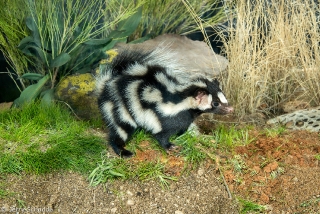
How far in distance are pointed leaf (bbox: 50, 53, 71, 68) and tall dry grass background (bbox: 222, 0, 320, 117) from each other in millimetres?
2310

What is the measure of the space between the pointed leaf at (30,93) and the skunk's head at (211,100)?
2484 millimetres

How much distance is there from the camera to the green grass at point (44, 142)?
4918mm

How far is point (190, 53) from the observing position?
24.3 ft

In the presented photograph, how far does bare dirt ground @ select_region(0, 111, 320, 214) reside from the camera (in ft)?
15.3

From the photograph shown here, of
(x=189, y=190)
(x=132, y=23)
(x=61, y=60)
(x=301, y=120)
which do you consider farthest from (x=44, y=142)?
(x=301, y=120)

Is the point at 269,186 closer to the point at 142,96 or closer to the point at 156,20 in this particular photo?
the point at 142,96

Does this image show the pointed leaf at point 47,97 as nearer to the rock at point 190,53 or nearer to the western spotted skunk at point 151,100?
the western spotted skunk at point 151,100

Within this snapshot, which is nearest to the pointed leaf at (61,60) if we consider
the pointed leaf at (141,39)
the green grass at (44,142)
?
the green grass at (44,142)

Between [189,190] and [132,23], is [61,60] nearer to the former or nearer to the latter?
[132,23]

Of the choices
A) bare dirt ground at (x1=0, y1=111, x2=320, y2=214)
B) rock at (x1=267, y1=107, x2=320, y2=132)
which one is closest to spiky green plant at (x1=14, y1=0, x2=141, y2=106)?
bare dirt ground at (x1=0, y1=111, x2=320, y2=214)

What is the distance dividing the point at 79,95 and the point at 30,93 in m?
0.65

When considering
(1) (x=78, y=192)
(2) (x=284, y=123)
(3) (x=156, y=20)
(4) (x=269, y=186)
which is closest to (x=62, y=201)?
(1) (x=78, y=192)

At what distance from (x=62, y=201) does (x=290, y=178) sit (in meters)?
2.35

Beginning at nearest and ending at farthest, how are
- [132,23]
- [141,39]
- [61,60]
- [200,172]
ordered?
[200,172]
[61,60]
[132,23]
[141,39]
